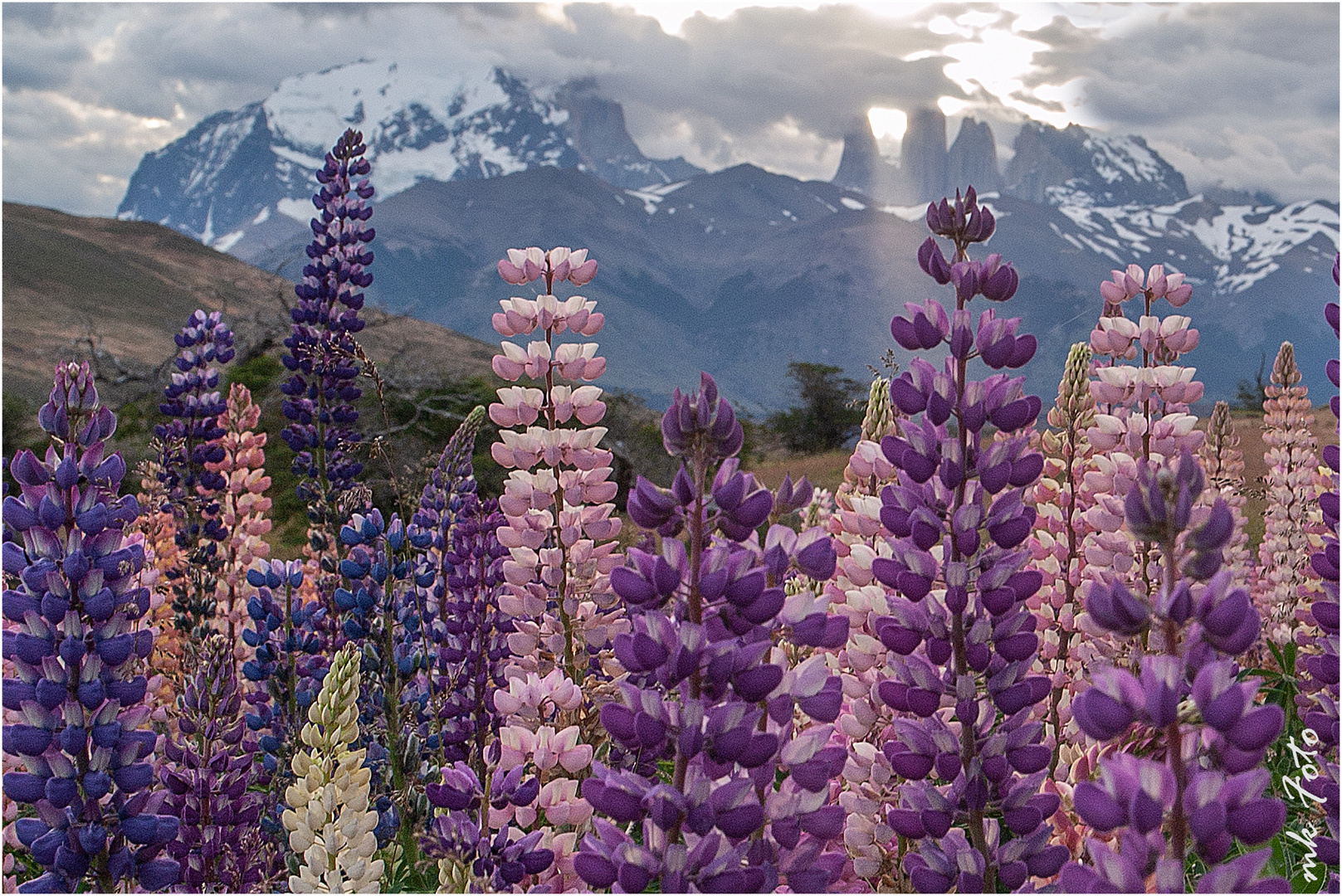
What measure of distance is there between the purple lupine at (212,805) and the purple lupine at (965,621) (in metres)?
1.51

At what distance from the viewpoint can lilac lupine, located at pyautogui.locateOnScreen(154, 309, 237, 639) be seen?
420 cm

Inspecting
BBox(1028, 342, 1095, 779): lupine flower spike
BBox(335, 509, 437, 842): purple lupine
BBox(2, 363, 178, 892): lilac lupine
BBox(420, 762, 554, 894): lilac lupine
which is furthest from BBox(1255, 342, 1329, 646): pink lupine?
BBox(2, 363, 178, 892): lilac lupine

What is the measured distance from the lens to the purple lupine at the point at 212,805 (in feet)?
7.32

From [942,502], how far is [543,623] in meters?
1.26

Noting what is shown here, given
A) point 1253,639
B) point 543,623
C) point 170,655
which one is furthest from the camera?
point 170,655

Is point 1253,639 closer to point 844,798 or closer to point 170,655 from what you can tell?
point 844,798

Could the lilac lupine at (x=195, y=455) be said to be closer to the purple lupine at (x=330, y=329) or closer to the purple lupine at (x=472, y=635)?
the purple lupine at (x=330, y=329)

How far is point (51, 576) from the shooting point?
1.82m

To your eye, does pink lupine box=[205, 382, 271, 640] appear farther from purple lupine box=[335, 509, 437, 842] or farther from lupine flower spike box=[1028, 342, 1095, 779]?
lupine flower spike box=[1028, 342, 1095, 779]

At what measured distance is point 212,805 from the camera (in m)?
2.30

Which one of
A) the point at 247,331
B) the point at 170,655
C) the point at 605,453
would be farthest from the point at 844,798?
the point at 247,331

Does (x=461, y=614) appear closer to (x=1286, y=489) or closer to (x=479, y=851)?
(x=479, y=851)

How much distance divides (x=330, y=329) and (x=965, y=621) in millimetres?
3752

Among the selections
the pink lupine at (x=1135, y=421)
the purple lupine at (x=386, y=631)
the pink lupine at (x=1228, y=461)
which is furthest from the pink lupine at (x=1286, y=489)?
the purple lupine at (x=386, y=631)
